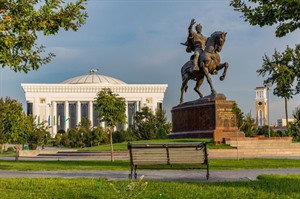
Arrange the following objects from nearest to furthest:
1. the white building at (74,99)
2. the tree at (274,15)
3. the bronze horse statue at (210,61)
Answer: the tree at (274,15) → the bronze horse statue at (210,61) → the white building at (74,99)

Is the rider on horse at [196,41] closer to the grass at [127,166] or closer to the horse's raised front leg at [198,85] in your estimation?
the horse's raised front leg at [198,85]

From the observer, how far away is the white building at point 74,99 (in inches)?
4213

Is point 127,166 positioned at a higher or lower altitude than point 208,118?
lower

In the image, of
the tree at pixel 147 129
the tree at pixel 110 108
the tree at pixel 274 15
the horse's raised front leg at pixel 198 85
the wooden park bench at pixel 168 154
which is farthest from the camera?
Answer: the tree at pixel 147 129

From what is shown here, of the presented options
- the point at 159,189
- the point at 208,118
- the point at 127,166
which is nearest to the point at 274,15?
the point at 159,189

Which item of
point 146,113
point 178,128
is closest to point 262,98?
point 146,113

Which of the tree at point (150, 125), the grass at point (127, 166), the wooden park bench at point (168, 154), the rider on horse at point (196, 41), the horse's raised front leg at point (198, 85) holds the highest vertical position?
the rider on horse at point (196, 41)

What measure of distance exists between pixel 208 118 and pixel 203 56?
4036mm

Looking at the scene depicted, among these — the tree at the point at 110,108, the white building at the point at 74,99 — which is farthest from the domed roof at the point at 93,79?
the tree at the point at 110,108

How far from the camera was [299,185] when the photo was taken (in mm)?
8797

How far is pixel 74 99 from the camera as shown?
109 m

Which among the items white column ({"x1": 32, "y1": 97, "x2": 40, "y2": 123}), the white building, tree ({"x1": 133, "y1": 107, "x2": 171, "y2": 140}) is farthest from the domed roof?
tree ({"x1": 133, "y1": 107, "x2": 171, "y2": 140})

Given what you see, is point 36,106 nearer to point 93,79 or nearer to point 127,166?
point 93,79

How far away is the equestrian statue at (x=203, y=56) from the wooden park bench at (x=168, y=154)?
18611 millimetres
